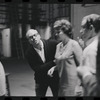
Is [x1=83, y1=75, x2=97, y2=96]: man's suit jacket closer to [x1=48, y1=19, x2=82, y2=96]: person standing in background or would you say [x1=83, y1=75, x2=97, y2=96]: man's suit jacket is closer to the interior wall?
[x1=48, y1=19, x2=82, y2=96]: person standing in background

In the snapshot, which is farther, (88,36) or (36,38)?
(36,38)

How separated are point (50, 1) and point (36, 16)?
81.7 inches

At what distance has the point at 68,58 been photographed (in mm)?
2441

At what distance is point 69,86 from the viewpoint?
Result: 252 centimetres

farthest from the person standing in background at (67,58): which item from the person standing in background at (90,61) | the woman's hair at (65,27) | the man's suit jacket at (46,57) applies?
the man's suit jacket at (46,57)

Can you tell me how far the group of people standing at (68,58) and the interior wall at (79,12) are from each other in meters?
0.72

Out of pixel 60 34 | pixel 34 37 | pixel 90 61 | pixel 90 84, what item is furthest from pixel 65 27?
pixel 90 84

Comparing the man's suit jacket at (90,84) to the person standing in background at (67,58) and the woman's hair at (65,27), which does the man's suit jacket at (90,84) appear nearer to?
the person standing in background at (67,58)

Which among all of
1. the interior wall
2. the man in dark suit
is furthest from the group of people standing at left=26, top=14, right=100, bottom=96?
the interior wall

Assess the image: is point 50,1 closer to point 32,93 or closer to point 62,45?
point 62,45

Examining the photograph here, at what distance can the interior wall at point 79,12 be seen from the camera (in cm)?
385

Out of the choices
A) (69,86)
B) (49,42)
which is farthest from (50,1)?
(69,86)

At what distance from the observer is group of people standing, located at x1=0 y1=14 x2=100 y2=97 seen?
1.41m

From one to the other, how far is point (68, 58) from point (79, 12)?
99.1 inches
